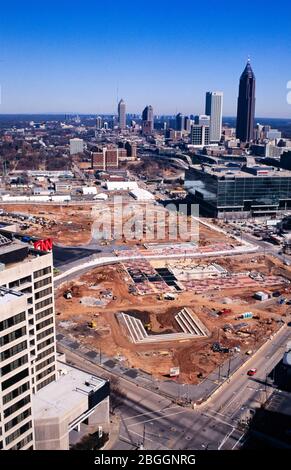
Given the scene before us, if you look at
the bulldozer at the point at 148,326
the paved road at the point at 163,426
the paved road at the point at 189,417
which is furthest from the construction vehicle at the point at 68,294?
the paved road at the point at 163,426

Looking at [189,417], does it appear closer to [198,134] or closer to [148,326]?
[148,326]

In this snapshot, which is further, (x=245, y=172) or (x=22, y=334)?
(x=245, y=172)

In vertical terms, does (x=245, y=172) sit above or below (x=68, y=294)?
above

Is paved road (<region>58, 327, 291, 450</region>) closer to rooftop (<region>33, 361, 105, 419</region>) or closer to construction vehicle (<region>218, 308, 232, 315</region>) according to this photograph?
rooftop (<region>33, 361, 105, 419</region>)

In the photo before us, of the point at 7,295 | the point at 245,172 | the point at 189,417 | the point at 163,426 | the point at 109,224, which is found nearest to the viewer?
the point at 7,295

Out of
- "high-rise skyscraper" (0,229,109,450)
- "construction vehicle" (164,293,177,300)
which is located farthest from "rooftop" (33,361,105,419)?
"construction vehicle" (164,293,177,300)

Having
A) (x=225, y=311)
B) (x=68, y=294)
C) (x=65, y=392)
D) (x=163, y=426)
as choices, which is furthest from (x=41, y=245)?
(x=225, y=311)

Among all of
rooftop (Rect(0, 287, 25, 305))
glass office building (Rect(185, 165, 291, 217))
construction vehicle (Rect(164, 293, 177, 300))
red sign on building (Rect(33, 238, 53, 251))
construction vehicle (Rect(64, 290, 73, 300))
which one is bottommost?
construction vehicle (Rect(164, 293, 177, 300))

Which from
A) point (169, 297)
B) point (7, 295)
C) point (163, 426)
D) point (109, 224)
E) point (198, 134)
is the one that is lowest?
point (163, 426)

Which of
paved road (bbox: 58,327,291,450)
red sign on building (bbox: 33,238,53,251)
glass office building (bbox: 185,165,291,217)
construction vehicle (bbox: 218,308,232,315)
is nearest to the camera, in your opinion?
paved road (bbox: 58,327,291,450)
